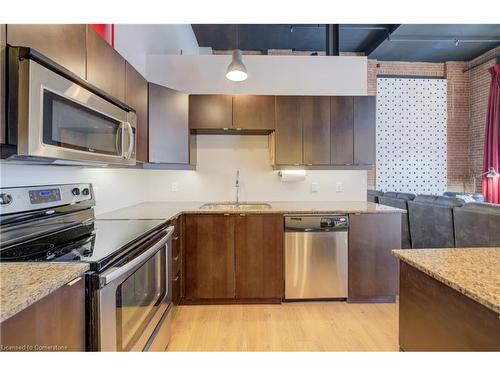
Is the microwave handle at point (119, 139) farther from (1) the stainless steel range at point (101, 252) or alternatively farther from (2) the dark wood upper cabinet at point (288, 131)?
(2) the dark wood upper cabinet at point (288, 131)

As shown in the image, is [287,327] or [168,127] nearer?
[287,327]

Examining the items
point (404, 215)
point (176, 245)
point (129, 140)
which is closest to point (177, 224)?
point (176, 245)

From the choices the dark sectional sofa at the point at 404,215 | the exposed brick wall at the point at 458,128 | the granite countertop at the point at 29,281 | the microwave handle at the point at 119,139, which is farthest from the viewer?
the exposed brick wall at the point at 458,128

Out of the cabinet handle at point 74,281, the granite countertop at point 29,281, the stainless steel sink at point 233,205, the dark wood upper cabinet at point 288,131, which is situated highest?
the dark wood upper cabinet at point 288,131

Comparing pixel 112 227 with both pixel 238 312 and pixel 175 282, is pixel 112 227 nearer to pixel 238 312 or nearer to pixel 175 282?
pixel 175 282

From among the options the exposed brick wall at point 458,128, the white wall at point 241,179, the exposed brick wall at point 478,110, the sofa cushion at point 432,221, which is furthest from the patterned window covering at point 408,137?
the white wall at point 241,179

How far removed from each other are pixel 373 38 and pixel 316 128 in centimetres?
347

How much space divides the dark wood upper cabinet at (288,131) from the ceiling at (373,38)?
2.09m

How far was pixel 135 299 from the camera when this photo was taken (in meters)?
1.33

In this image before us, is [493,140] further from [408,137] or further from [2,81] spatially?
[2,81]

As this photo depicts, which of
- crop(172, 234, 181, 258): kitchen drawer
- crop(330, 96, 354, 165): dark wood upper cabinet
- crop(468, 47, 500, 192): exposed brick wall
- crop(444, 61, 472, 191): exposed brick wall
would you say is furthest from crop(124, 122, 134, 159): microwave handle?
crop(468, 47, 500, 192): exposed brick wall

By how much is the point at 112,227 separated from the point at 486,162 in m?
7.08

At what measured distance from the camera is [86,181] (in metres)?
1.89

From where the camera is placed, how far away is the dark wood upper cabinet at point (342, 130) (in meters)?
2.74
